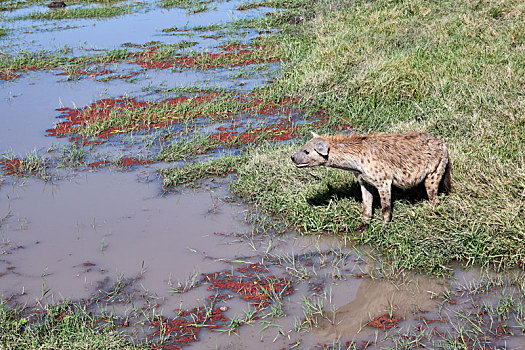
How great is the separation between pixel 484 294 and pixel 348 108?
4601mm

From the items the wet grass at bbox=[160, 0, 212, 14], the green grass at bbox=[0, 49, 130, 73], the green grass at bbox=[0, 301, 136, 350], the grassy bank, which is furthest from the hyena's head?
the wet grass at bbox=[160, 0, 212, 14]

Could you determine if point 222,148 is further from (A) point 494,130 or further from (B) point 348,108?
(A) point 494,130

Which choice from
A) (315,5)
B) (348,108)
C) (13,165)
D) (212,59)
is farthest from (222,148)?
(315,5)

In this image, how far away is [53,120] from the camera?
944 cm

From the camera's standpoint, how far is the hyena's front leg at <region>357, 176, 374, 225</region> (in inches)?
219

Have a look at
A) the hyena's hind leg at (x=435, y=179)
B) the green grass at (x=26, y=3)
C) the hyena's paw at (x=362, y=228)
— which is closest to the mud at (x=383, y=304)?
the hyena's paw at (x=362, y=228)

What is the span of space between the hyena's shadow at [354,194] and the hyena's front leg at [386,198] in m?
0.30

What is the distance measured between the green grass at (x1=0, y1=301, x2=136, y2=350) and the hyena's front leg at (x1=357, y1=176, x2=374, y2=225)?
8.25 feet

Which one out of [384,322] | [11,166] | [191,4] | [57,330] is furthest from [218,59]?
[384,322]

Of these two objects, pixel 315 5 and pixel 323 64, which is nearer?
pixel 323 64

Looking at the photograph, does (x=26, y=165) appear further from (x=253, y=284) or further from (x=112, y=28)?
(x=112, y=28)

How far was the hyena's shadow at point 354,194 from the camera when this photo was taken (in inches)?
229

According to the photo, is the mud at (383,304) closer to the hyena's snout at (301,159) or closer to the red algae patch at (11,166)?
the hyena's snout at (301,159)

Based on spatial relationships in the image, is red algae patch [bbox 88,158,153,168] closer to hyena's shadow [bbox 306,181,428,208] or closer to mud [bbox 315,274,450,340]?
hyena's shadow [bbox 306,181,428,208]
